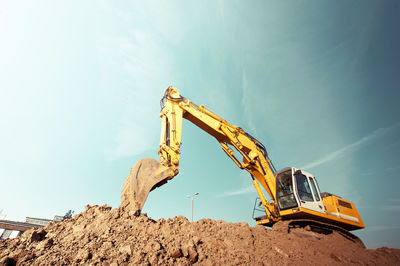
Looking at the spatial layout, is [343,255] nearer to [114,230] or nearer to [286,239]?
[286,239]

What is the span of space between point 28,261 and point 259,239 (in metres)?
5.75

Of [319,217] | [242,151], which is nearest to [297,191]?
[319,217]

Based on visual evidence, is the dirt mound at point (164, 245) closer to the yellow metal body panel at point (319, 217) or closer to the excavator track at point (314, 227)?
the excavator track at point (314, 227)

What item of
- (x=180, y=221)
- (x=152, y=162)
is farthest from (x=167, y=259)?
(x=152, y=162)

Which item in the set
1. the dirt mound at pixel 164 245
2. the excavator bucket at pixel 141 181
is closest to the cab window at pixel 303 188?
the dirt mound at pixel 164 245

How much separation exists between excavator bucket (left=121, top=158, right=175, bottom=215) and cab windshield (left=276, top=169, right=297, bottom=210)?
488 centimetres

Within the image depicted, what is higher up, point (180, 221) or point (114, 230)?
point (180, 221)

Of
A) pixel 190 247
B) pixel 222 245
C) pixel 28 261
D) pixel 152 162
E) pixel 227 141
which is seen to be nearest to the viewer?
pixel 28 261

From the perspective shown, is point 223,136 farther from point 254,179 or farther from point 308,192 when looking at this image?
point 308,192

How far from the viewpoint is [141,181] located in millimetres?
5879

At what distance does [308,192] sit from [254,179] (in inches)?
93.9

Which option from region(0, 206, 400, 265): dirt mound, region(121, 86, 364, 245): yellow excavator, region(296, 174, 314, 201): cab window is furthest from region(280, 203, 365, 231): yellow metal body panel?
region(0, 206, 400, 265): dirt mound

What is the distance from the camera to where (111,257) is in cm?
374

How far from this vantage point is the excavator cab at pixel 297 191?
7555 millimetres
